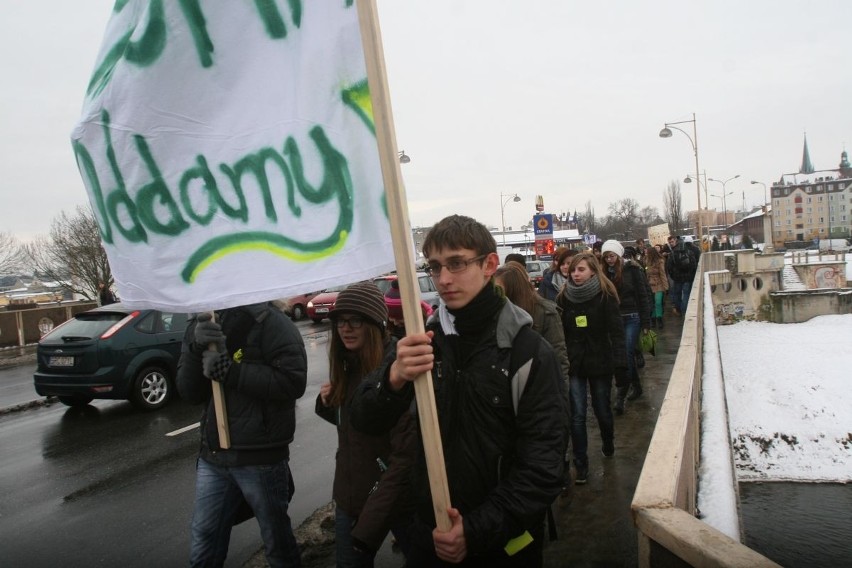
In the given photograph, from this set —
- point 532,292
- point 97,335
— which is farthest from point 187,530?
point 97,335

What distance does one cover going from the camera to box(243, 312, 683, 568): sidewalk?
354 cm

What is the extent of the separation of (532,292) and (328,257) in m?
2.37

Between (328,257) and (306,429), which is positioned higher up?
(328,257)

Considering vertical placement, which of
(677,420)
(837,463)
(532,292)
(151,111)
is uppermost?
(151,111)

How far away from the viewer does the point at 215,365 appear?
259cm

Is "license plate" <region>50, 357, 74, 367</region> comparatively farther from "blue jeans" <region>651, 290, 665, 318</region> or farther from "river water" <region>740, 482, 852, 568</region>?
"blue jeans" <region>651, 290, 665, 318</region>

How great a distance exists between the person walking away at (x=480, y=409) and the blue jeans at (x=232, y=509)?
1.05 m

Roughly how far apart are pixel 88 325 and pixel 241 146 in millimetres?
7757

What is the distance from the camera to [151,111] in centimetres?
211

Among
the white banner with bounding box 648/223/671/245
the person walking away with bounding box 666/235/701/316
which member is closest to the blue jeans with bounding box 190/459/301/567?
the person walking away with bounding box 666/235/701/316

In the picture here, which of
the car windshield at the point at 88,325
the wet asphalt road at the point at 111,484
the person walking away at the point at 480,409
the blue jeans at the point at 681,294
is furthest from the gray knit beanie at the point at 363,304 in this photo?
the blue jeans at the point at 681,294

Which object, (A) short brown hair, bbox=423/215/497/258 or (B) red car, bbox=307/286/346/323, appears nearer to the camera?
(A) short brown hair, bbox=423/215/497/258

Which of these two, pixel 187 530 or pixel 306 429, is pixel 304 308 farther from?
pixel 187 530

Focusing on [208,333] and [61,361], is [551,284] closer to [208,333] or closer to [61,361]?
[208,333]
